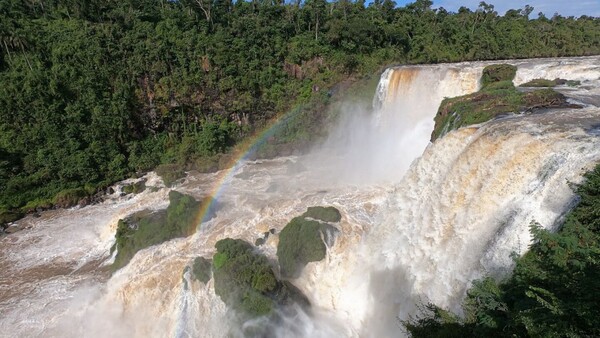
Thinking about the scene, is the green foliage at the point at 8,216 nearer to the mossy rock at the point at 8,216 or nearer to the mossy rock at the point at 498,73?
the mossy rock at the point at 8,216

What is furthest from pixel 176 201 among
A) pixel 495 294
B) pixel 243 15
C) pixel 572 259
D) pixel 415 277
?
pixel 243 15

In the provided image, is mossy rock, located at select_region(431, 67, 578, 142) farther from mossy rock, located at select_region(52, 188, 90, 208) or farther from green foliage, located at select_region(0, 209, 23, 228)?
green foliage, located at select_region(0, 209, 23, 228)

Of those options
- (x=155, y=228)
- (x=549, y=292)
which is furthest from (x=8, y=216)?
(x=549, y=292)

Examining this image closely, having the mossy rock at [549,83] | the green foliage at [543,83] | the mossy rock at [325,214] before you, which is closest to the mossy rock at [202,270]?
the mossy rock at [325,214]

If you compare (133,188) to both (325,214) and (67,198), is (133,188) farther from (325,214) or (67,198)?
(325,214)

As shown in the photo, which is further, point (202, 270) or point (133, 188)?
point (133, 188)

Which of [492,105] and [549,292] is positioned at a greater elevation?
[492,105]

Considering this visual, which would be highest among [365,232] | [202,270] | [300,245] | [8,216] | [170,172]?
[365,232]
